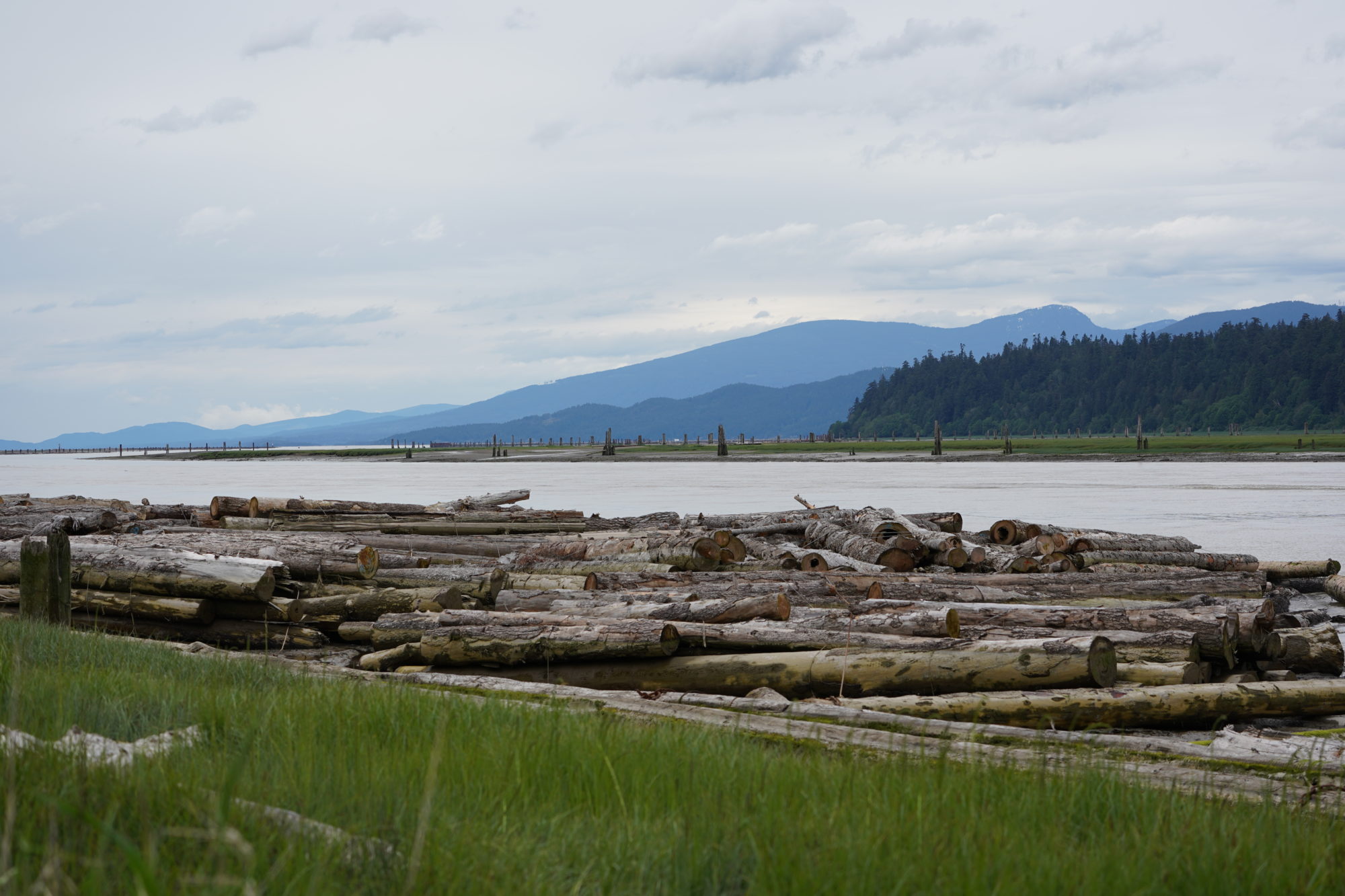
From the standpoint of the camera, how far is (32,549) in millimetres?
10086

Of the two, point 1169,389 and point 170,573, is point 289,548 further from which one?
point 1169,389

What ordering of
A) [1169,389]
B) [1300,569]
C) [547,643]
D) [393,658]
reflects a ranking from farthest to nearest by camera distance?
1. [1169,389]
2. [1300,569]
3. [393,658]
4. [547,643]

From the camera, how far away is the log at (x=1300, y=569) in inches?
638

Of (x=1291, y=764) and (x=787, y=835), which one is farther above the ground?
(x=787, y=835)

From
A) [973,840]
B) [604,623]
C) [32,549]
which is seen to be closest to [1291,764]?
[973,840]

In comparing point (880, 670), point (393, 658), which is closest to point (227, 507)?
point (393, 658)

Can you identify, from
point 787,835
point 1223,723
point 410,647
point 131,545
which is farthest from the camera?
A: point 131,545

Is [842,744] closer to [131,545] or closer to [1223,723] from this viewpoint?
[1223,723]

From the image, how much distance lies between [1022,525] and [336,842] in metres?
17.0

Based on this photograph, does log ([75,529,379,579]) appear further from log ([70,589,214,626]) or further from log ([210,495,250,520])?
log ([210,495,250,520])

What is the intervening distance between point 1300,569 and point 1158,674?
9901mm

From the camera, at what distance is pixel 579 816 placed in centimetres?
385

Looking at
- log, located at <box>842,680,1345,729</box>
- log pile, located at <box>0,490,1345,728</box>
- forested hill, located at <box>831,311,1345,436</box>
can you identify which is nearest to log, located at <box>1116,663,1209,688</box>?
log pile, located at <box>0,490,1345,728</box>

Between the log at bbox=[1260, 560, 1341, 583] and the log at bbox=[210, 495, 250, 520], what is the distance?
17.8 meters
